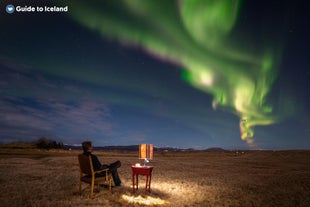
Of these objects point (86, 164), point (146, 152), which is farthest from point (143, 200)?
point (86, 164)

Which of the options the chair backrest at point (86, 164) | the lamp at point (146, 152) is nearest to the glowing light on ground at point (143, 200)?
the chair backrest at point (86, 164)

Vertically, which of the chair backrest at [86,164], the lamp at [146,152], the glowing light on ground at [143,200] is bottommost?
the glowing light on ground at [143,200]

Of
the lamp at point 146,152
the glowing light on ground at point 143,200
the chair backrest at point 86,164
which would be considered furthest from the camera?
the lamp at point 146,152

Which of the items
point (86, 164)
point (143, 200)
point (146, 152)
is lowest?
point (143, 200)

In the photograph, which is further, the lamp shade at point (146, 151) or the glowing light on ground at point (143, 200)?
the lamp shade at point (146, 151)

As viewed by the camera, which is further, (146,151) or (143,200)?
(146,151)

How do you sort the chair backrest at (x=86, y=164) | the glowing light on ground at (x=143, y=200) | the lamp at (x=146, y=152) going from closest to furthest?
the glowing light on ground at (x=143, y=200) → the chair backrest at (x=86, y=164) → the lamp at (x=146, y=152)

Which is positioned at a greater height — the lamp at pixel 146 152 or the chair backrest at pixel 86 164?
the lamp at pixel 146 152

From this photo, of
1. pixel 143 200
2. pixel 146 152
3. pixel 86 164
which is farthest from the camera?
pixel 146 152

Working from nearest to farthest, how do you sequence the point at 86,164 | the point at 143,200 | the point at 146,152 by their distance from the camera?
1. the point at 143,200
2. the point at 86,164
3. the point at 146,152

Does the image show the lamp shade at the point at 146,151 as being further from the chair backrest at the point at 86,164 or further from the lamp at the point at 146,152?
the chair backrest at the point at 86,164

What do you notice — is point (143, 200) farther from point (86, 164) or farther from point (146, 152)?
point (86, 164)

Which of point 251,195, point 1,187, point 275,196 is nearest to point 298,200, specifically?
point 275,196

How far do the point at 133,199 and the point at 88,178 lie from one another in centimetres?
180
